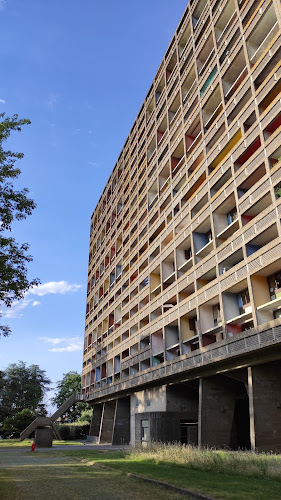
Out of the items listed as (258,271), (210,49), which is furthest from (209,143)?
(258,271)

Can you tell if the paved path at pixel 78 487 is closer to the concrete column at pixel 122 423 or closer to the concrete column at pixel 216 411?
the concrete column at pixel 216 411

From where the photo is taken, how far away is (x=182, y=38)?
41281 millimetres

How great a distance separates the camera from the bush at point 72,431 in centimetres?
5842

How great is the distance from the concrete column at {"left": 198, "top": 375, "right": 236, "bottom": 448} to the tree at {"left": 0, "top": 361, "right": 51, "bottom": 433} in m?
62.0

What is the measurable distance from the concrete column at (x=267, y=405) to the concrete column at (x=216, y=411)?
4.93 meters

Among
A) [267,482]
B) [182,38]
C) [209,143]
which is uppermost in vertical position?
[182,38]

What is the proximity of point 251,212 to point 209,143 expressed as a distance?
9.50 metres

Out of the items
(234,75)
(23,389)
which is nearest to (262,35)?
(234,75)

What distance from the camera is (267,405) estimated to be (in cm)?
2042

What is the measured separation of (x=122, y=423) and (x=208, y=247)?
25673mm

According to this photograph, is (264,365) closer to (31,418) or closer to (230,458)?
(230,458)

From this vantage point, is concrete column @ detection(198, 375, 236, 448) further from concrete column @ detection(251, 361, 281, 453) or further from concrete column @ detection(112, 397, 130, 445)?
concrete column @ detection(112, 397, 130, 445)

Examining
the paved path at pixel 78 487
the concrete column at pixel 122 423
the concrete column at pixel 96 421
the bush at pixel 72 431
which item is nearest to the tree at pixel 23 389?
the bush at pixel 72 431

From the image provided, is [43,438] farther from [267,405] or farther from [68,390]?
[68,390]
